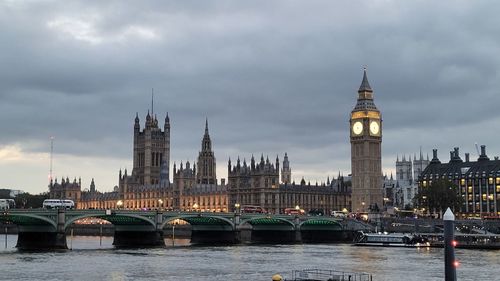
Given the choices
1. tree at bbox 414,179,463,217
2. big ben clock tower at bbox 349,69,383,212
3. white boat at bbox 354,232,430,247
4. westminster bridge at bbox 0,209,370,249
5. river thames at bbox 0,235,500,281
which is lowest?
river thames at bbox 0,235,500,281

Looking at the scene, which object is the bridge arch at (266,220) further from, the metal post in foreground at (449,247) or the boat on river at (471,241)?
the metal post in foreground at (449,247)

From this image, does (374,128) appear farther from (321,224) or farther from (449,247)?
(449,247)

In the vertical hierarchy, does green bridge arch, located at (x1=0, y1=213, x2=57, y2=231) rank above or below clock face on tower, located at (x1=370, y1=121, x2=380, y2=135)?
below

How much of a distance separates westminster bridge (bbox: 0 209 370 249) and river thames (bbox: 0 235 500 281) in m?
8.95

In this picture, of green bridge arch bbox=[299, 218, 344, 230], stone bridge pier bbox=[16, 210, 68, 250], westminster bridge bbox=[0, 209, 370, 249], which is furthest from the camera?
green bridge arch bbox=[299, 218, 344, 230]

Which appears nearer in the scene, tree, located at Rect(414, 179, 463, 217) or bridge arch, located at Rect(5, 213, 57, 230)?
bridge arch, located at Rect(5, 213, 57, 230)

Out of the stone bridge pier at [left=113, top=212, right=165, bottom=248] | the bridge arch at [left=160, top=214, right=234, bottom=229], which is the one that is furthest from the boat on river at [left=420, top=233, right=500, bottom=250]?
the stone bridge pier at [left=113, top=212, right=165, bottom=248]

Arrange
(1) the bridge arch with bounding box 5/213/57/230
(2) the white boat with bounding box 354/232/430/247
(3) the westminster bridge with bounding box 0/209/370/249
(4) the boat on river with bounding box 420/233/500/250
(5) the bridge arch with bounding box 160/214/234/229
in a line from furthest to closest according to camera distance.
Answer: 1. (2) the white boat with bounding box 354/232/430/247
2. (5) the bridge arch with bounding box 160/214/234/229
3. (4) the boat on river with bounding box 420/233/500/250
4. (3) the westminster bridge with bounding box 0/209/370/249
5. (1) the bridge arch with bounding box 5/213/57/230

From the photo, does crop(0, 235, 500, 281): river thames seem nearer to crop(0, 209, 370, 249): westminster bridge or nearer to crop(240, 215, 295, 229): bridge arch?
crop(0, 209, 370, 249): westminster bridge

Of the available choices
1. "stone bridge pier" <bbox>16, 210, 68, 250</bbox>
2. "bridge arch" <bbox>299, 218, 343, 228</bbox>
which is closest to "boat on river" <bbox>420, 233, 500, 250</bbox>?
"bridge arch" <bbox>299, 218, 343, 228</bbox>

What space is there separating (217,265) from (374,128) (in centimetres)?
11697

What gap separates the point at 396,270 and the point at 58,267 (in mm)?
33423

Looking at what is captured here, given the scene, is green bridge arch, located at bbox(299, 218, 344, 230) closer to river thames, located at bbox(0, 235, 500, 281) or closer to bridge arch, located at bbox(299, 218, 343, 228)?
bridge arch, located at bbox(299, 218, 343, 228)

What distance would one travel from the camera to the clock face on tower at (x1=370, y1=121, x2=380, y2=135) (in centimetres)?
19210
